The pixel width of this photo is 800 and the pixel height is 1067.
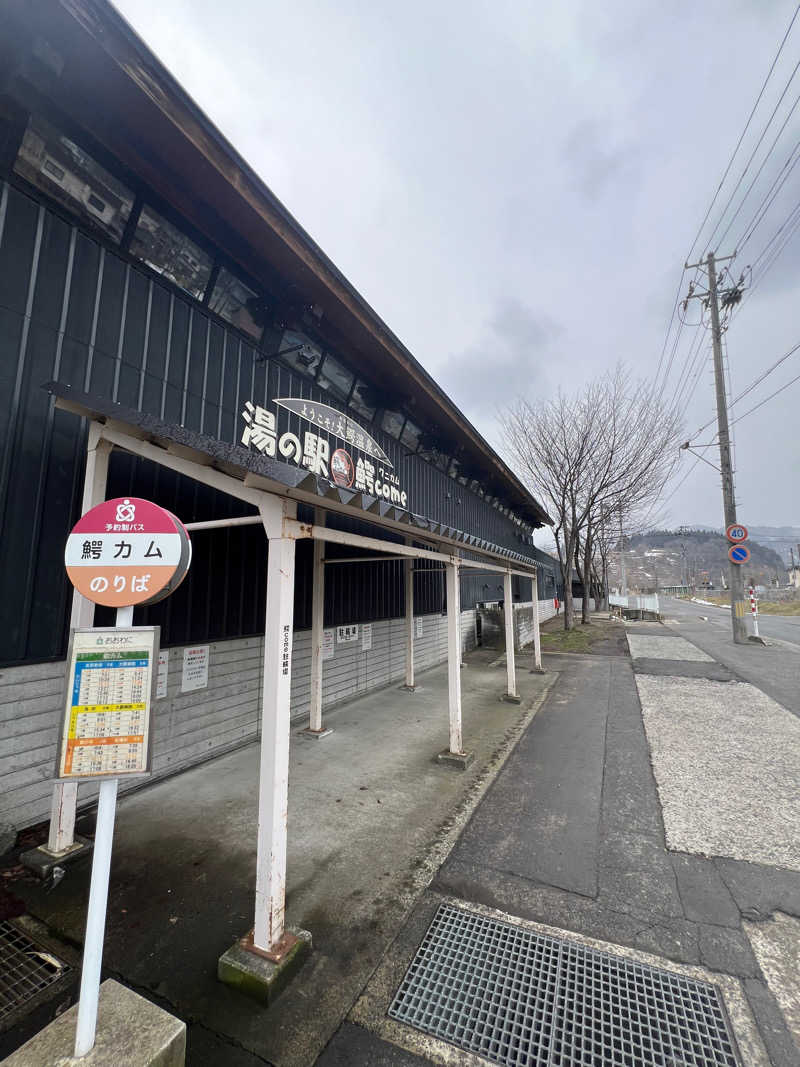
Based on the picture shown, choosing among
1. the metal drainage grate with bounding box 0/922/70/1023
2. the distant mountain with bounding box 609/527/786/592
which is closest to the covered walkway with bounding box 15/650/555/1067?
the metal drainage grate with bounding box 0/922/70/1023

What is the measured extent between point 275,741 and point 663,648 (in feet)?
48.7

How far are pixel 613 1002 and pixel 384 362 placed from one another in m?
7.85

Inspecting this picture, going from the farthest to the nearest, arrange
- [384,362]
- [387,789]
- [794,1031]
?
[384,362] < [387,789] < [794,1031]

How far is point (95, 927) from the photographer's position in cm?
173

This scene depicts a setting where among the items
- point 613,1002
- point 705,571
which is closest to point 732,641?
point 613,1002

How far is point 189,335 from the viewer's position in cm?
501

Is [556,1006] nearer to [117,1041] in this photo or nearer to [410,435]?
[117,1041]

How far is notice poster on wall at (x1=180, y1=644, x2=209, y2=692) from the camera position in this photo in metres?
4.82

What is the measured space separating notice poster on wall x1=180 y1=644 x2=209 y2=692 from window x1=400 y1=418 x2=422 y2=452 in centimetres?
635

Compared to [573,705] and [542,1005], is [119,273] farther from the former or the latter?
[573,705]

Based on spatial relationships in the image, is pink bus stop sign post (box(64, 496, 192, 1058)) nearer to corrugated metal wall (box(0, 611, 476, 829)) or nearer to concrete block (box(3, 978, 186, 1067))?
concrete block (box(3, 978, 186, 1067))

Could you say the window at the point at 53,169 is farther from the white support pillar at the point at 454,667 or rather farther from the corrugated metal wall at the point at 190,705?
the white support pillar at the point at 454,667

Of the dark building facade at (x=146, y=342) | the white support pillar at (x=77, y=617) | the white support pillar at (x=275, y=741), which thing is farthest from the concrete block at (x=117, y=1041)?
the dark building facade at (x=146, y=342)

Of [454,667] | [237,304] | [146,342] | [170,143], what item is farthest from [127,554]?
[237,304]
